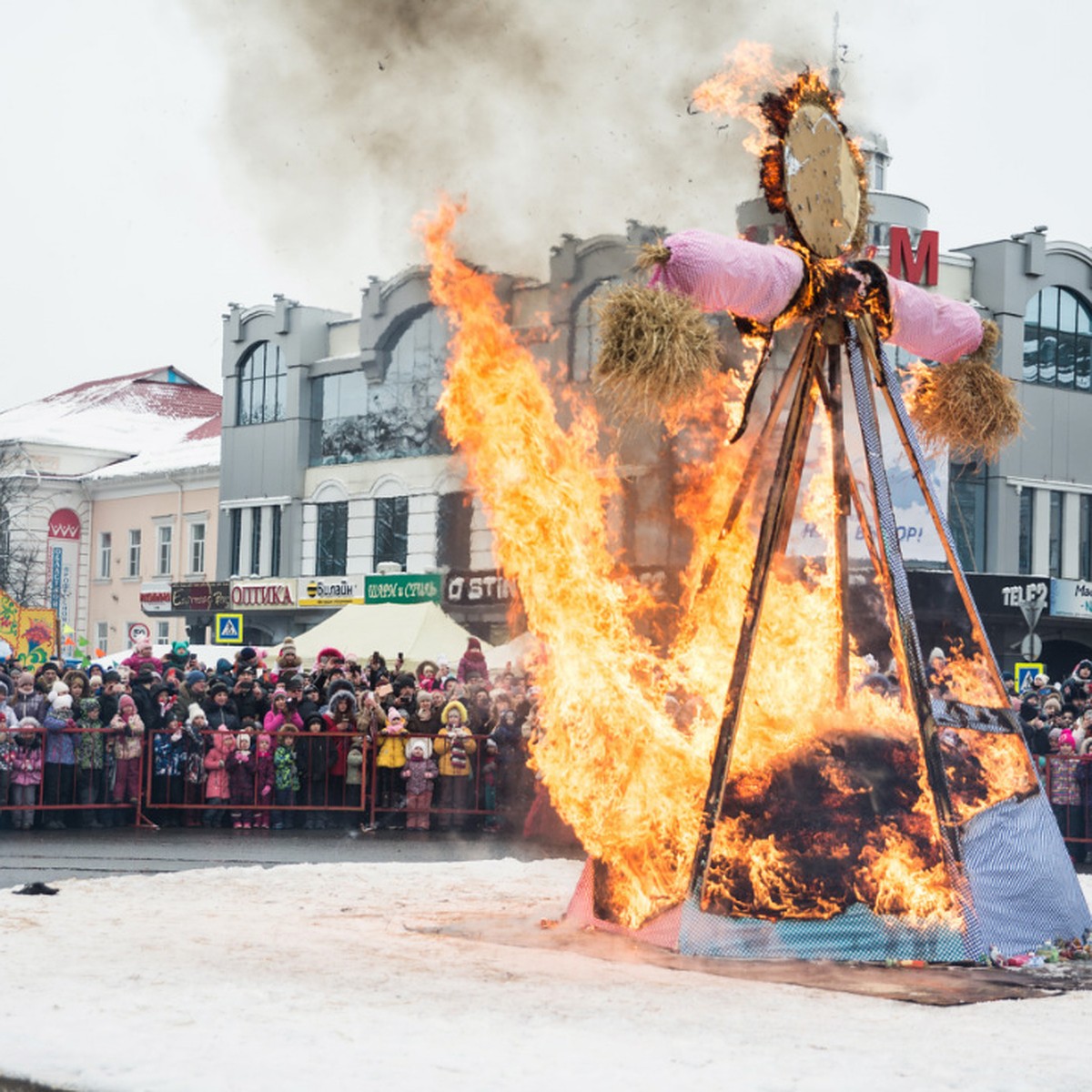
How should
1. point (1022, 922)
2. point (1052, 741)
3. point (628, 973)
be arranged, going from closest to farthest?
→ point (628, 973) < point (1022, 922) < point (1052, 741)

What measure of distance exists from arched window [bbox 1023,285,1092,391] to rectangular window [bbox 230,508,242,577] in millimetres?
19594

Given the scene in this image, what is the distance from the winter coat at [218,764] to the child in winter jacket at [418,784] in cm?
186

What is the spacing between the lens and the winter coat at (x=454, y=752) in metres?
17.6

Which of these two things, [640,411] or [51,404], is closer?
[640,411]

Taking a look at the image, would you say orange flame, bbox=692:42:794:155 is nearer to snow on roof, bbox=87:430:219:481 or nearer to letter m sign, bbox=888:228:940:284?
letter m sign, bbox=888:228:940:284

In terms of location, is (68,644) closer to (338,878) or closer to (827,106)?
(338,878)

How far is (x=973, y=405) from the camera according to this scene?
31.7 ft

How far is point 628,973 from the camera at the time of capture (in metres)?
7.89

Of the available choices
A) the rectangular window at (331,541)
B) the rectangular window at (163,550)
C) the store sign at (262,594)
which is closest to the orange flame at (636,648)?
the rectangular window at (331,541)

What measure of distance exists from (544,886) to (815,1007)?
14.7 ft

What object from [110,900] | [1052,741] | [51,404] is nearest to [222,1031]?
[110,900]

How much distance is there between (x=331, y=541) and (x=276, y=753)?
69.0ft

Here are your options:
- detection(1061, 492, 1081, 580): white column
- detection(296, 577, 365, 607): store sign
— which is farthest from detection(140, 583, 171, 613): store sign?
detection(1061, 492, 1081, 580): white column

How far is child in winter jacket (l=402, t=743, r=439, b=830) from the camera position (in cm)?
1767
